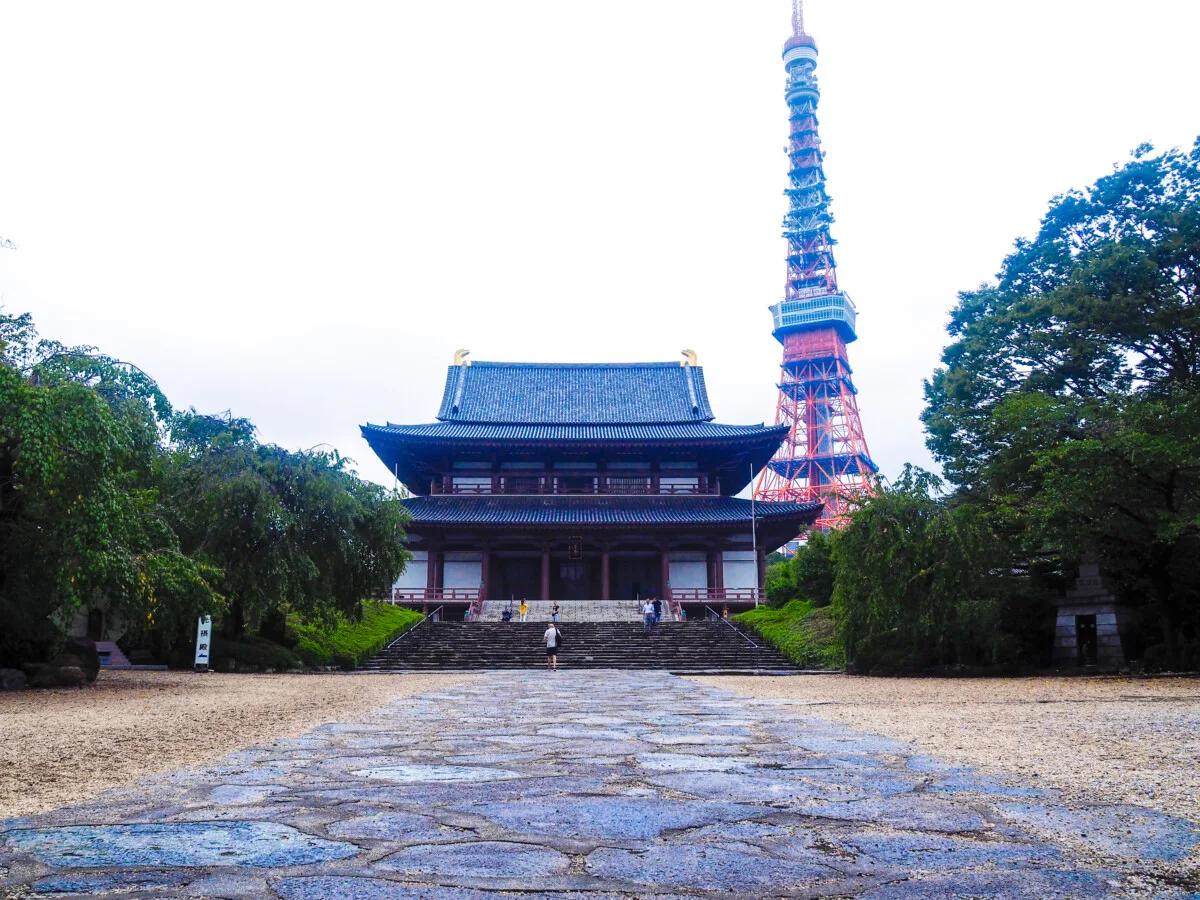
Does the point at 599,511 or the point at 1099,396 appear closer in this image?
the point at 1099,396

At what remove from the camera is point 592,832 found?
9.34 feet

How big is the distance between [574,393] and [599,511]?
9.73 m

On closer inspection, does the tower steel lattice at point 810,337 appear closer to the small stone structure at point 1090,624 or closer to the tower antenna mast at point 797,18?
the tower antenna mast at point 797,18

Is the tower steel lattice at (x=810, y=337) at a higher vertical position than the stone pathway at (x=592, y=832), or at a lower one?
higher

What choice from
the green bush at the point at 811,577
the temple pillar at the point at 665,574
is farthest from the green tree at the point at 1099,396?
the temple pillar at the point at 665,574

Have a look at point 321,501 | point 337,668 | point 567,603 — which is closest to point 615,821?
point 321,501

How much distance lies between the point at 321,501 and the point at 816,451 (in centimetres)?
5054

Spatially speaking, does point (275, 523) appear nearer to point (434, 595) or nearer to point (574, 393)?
point (434, 595)

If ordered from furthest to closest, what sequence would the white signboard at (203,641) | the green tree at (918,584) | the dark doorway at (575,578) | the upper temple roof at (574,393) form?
the upper temple roof at (574,393), the dark doorway at (575,578), the white signboard at (203,641), the green tree at (918,584)

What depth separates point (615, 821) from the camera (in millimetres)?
3023

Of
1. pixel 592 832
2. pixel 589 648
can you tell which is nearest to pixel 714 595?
pixel 589 648

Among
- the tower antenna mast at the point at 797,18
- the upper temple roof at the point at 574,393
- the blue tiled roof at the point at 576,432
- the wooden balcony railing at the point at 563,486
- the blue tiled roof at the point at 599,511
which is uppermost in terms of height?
the tower antenna mast at the point at 797,18

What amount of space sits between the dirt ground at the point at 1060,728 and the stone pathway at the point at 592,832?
52 cm

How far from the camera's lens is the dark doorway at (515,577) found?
1459 inches
